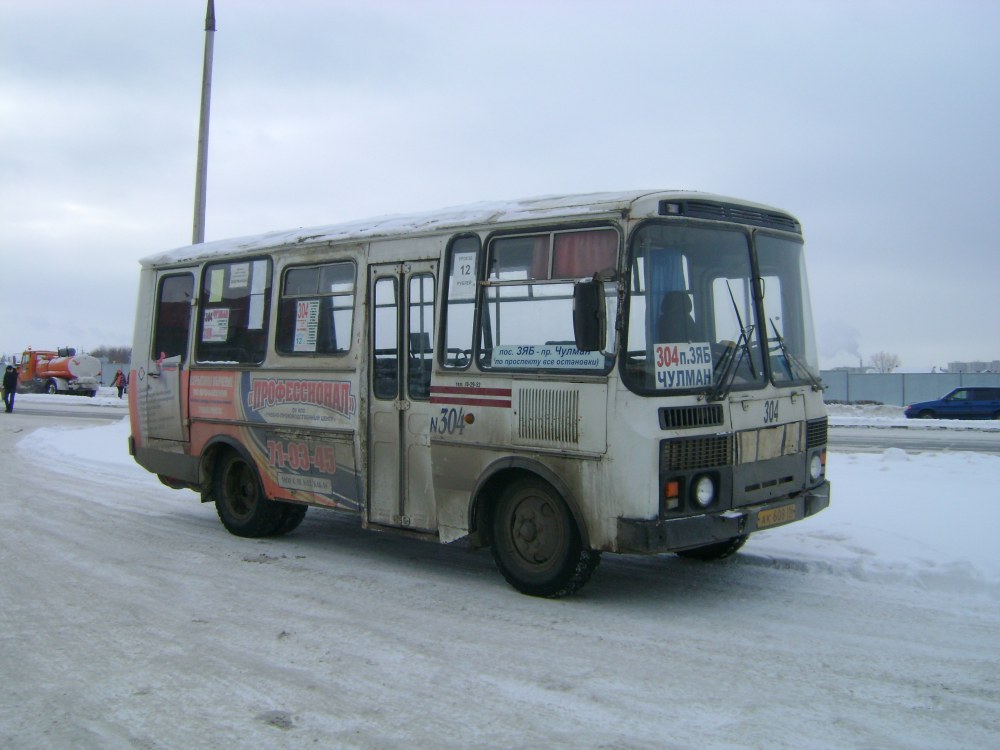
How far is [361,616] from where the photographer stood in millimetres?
6352

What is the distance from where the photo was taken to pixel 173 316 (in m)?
10.4

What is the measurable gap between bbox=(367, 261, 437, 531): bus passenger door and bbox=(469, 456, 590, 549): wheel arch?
1.54ft

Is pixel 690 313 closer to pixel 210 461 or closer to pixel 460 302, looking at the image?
pixel 460 302

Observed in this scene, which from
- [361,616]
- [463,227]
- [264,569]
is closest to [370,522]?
[264,569]

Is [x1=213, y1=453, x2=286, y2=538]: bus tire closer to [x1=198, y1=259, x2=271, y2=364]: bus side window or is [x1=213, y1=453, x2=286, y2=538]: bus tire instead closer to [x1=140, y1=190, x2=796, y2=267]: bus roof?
[x1=198, y1=259, x2=271, y2=364]: bus side window

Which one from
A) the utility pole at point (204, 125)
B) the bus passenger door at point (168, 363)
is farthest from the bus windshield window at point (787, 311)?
the utility pole at point (204, 125)

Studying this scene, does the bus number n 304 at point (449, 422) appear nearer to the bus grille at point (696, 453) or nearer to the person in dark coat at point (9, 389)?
the bus grille at point (696, 453)

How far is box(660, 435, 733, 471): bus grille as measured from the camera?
6.14 meters

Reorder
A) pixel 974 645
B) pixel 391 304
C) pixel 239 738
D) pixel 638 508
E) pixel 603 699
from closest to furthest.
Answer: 1. pixel 239 738
2. pixel 603 699
3. pixel 974 645
4. pixel 638 508
5. pixel 391 304

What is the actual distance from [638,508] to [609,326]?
1208 millimetres

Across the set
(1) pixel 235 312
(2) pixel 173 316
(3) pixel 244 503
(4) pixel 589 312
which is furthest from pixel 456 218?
(2) pixel 173 316

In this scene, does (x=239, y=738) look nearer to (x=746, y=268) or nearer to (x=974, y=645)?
(x=974, y=645)

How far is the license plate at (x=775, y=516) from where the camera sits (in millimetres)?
6598

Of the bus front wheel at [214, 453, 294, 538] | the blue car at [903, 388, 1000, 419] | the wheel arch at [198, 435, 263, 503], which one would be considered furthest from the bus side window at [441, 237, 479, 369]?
the blue car at [903, 388, 1000, 419]
